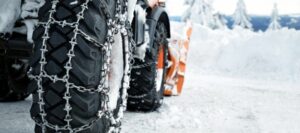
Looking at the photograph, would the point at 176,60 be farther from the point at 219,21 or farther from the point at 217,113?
the point at 219,21

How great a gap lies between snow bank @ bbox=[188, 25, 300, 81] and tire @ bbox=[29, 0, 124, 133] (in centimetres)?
1066

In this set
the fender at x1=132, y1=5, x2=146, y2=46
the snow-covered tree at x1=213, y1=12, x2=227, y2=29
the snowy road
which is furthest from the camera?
the snow-covered tree at x1=213, y1=12, x2=227, y2=29

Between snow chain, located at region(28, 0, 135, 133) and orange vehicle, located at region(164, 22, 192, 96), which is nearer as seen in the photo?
snow chain, located at region(28, 0, 135, 133)

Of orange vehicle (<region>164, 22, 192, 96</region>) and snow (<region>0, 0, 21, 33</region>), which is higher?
snow (<region>0, 0, 21, 33</region>)

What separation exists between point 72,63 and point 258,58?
42.6 ft

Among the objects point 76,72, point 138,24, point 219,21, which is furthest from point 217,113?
point 219,21

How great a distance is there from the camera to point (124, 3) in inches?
107

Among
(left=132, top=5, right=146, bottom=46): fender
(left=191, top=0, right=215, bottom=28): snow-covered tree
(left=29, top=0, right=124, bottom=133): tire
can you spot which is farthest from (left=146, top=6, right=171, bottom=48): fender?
(left=191, top=0, right=215, bottom=28): snow-covered tree

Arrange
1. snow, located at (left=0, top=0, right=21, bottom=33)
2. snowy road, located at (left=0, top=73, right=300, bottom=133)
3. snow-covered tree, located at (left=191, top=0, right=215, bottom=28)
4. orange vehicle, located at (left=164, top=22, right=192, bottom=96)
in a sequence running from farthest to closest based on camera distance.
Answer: snow-covered tree, located at (left=191, top=0, right=215, bottom=28)
orange vehicle, located at (left=164, top=22, right=192, bottom=96)
snowy road, located at (left=0, top=73, right=300, bottom=133)
snow, located at (left=0, top=0, right=21, bottom=33)

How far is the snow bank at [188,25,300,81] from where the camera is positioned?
42.8ft

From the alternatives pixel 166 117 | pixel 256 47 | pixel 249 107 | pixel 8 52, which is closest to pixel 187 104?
pixel 249 107

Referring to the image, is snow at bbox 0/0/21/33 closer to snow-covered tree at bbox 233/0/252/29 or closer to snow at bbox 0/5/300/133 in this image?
snow at bbox 0/5/300/133

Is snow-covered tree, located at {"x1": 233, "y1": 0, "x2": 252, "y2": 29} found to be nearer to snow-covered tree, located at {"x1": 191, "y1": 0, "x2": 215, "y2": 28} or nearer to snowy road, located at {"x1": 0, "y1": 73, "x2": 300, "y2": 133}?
snow-covered tree, located at {"x1": 191, "y1": 0, "x2": 215, "y2": 28}

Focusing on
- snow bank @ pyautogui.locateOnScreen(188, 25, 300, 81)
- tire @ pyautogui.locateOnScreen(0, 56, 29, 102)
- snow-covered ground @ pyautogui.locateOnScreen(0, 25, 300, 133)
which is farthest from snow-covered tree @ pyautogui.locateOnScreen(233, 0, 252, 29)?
tire @ pyautogui.locateOnScreen(0, 56, 29, 102)
